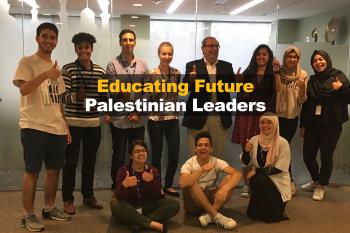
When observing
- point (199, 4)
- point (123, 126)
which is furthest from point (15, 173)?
point (199, 4)

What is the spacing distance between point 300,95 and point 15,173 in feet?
9.58

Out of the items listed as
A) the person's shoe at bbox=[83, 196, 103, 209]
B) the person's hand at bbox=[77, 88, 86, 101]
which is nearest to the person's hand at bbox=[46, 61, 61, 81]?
the person's hand at bbox=[77, 88, 86, 101]

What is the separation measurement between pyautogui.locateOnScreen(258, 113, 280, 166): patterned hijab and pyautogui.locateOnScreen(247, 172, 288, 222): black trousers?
0.47 feet

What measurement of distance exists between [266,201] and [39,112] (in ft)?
5.78

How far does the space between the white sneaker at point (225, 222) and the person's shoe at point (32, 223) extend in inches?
48.0

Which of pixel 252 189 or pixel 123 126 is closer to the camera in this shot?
pixel 252 189

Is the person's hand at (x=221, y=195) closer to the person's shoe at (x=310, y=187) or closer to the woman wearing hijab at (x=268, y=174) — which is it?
the woman wearing hijab at (x=268, y=174)

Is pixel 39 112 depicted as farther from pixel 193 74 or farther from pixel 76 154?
pixel 193 74

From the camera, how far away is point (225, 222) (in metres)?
2.52

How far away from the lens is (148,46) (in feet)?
11.9

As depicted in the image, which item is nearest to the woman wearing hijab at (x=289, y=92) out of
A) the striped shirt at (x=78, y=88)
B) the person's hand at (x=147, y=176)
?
the person's hand at (x=147, y=176)

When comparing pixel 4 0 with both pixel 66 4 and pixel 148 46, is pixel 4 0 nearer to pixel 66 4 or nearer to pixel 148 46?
pixel 66 4

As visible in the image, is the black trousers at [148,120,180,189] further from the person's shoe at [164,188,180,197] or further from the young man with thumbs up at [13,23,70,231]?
the young man with thumbs up at [13,23,70,231]

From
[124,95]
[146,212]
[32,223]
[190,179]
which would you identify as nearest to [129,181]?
[146,212]
